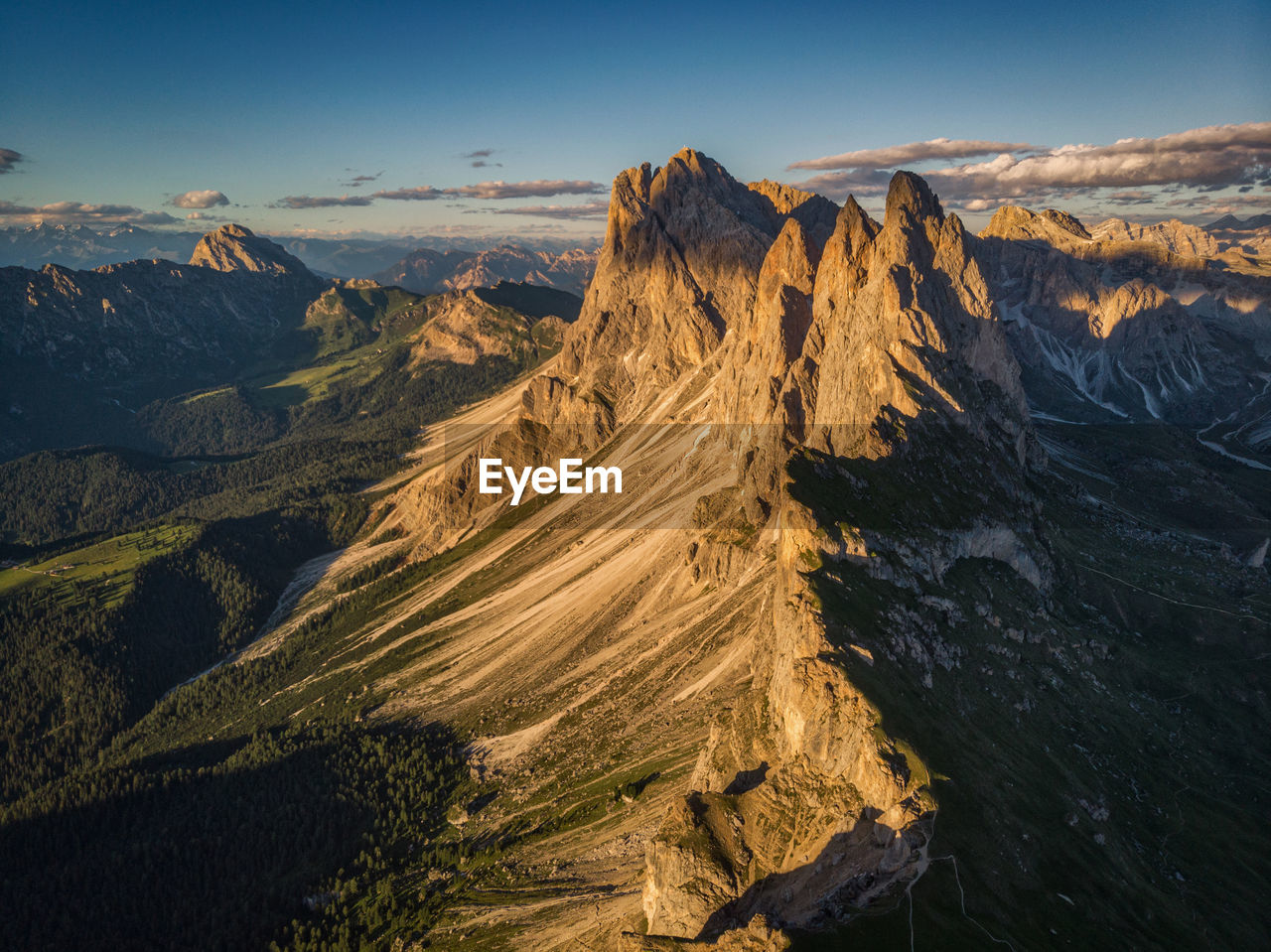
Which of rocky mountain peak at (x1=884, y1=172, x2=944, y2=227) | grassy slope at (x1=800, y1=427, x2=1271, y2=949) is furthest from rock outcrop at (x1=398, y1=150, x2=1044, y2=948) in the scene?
grassy slope at (x1=800, y1=427, x2=1271, y2=949)

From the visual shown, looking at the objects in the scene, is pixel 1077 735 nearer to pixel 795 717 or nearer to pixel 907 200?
pixel 795 717

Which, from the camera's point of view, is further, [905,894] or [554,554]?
[554,554]

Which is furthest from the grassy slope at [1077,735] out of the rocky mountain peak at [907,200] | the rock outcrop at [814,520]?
the rocky mountain peak at [907,200]

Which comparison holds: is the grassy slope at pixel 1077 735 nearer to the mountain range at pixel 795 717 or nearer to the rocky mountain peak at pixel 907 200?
the mountain range at pixel 795 717

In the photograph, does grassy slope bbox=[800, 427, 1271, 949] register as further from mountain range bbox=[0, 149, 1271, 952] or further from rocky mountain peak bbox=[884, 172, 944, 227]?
rocky mountain peak bbox=[884, 172, 944, 227]

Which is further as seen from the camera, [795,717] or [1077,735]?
[1077,735]

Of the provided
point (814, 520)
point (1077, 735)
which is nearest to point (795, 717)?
point (814, 520)

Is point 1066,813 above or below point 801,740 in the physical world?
below

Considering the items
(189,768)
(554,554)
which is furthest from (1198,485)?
(189,768)

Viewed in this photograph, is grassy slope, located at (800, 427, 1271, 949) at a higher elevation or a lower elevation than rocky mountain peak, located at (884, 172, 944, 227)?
lower

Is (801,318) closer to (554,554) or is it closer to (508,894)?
(554,554)

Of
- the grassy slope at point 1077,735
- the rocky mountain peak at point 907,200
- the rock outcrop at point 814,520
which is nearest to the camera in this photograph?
the grassy slope at point 1077,735
